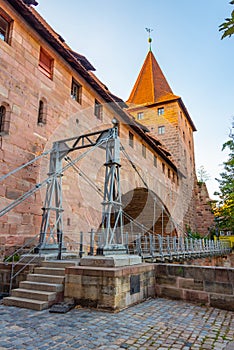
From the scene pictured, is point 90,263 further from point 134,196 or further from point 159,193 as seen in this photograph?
point 159,193

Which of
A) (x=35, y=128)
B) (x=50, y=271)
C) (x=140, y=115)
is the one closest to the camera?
(x=50, y=271)

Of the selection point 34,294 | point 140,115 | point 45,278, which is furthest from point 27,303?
point 140,115

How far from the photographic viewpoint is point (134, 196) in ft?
53.2

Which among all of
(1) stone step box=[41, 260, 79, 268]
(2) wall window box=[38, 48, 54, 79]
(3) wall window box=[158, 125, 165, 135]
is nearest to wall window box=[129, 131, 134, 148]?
(2) wall window box=[38, 48, 54, 79]

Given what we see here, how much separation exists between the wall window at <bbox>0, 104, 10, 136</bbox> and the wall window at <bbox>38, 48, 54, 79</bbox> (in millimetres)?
2170

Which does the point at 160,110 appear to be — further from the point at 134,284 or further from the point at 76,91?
the point at 134,284

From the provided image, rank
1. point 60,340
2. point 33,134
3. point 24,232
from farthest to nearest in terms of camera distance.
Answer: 1. point 33,134
2. point 24,232
3. point 60,340

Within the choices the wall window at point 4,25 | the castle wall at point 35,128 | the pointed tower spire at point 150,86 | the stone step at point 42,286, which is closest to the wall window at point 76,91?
the castle wall at point 35,128

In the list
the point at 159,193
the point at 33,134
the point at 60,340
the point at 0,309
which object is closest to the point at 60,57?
the point at 33,134

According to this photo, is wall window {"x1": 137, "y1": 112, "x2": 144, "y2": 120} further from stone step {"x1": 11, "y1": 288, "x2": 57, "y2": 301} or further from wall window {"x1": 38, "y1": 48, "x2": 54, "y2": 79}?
stone step {"x1": 11, "y1": 288, "x2": 57, "y2": 301}

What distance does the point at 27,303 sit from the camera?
4.29 metres

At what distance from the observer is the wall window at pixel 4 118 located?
6781mm

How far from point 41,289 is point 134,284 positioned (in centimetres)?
160

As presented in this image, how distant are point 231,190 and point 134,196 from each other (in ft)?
22.0
